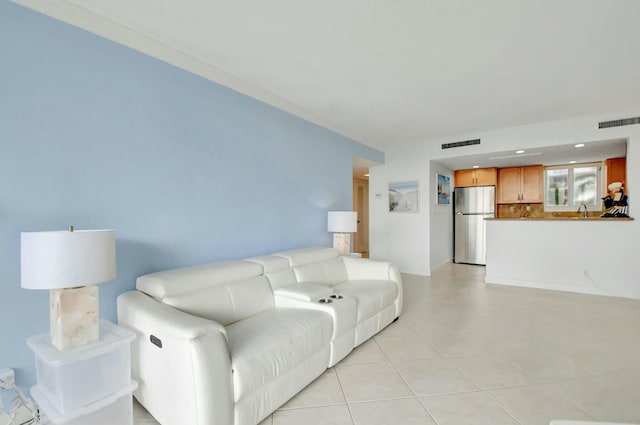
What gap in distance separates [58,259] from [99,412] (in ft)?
2.67

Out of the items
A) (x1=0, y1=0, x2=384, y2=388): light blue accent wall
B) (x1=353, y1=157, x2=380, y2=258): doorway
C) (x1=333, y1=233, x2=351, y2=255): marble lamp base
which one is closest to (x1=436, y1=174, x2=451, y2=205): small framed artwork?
(x1=353, y1=157, x2=380, y2=258): doorway

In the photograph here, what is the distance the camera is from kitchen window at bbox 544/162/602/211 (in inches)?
221

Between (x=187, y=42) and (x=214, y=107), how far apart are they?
0.54 metres

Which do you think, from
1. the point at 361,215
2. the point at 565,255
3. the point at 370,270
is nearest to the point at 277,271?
the point at 370,270

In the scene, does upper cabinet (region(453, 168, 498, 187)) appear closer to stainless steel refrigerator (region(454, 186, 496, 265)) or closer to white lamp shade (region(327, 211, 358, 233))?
stainless steel refrigerator (region(454, 186, 496, 265))

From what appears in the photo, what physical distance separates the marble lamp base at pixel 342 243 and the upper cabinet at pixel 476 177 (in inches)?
154

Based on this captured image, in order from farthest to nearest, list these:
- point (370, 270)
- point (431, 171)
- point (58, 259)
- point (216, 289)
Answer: point (431, 171), point (370, 270), point (216, 289), point (58, 259)

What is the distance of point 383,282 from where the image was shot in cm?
309

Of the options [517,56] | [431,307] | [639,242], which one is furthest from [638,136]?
[431,307]

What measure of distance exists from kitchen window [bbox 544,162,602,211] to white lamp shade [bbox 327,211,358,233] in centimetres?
497

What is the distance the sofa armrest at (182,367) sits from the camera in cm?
132

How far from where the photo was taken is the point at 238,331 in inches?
74.4

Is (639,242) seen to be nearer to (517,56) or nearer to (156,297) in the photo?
(517,56)

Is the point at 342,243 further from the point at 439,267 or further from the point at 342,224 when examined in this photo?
the point at 439,267
